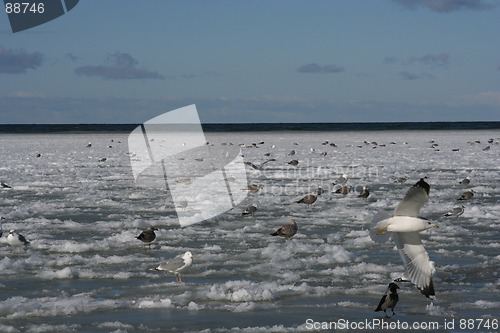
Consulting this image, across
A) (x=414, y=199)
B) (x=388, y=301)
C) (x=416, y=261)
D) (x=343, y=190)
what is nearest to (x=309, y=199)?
(x=343, y=190)

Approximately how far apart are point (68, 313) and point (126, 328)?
0.95 meters

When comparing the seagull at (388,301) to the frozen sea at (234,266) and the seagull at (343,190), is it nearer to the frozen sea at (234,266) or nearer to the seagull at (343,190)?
the frozen sea at (234,266)

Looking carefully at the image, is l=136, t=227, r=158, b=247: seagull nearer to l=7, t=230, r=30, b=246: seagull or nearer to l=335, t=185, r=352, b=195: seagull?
l=7, t=230, r=30, b=246: seagull

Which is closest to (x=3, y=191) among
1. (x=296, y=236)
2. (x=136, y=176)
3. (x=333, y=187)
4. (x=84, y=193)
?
(x=84, y=193)

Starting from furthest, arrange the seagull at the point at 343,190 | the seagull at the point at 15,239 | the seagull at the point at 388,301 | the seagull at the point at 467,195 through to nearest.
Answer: the seagull at the point at 343,190 → the seagull at the point at 467,195 → the seagull at the point at 15,239 → the seagull at the point at 388,301

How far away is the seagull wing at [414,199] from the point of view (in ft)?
26.4

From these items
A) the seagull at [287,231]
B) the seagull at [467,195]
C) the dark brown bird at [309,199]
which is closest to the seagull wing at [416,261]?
the seagull at [287,231]

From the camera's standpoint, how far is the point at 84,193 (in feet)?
67.6

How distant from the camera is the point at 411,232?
28.6 ft

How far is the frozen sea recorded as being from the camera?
26.6 ft

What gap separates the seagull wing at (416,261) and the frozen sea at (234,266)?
276 mm

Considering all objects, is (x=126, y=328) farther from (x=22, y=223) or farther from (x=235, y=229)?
(x=22, y=223)

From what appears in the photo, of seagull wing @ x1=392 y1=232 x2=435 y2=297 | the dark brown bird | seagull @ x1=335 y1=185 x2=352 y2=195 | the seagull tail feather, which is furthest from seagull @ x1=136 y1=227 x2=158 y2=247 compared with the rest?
seagull @ x1=335 y1=185 x2=352 y2=195

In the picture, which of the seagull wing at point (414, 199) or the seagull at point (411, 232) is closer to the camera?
the seagull wing at point (414, 199)
